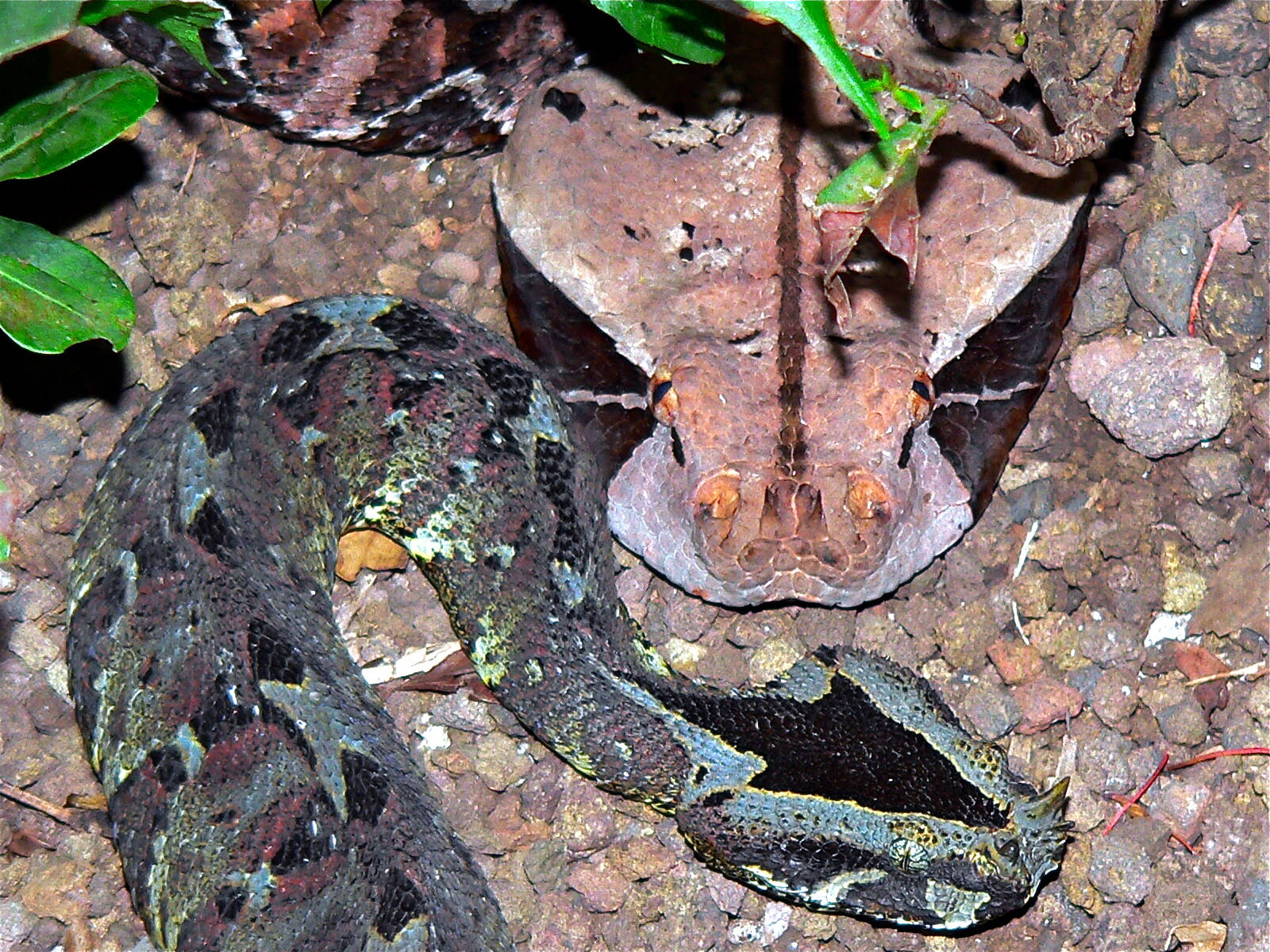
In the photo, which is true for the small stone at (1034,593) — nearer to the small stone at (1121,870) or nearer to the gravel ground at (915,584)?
the gravel ground at (915,584)

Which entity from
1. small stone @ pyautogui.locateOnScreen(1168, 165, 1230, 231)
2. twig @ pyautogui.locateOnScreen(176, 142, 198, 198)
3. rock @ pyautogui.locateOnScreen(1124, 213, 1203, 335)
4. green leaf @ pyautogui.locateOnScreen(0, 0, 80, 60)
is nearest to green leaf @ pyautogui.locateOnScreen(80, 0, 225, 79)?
green leaf @ pyautogui.locateOnScreen(0, 0, 80, 60)

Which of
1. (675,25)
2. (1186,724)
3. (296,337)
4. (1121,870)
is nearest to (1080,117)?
(675,25)

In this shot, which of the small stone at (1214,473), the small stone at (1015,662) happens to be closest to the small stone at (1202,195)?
the small stone at (1214,473)

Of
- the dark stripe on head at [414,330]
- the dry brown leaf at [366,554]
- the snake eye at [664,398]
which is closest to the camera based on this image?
the snake eye at [664,398]

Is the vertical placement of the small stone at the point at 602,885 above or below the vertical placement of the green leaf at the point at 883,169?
below

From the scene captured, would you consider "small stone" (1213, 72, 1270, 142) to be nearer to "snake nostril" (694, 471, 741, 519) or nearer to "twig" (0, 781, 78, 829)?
"snake nostril" (694, 471, 741, 519)

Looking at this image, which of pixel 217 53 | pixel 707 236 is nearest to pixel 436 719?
pixel 707 236

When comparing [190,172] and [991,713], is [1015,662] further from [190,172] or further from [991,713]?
[190,172]
